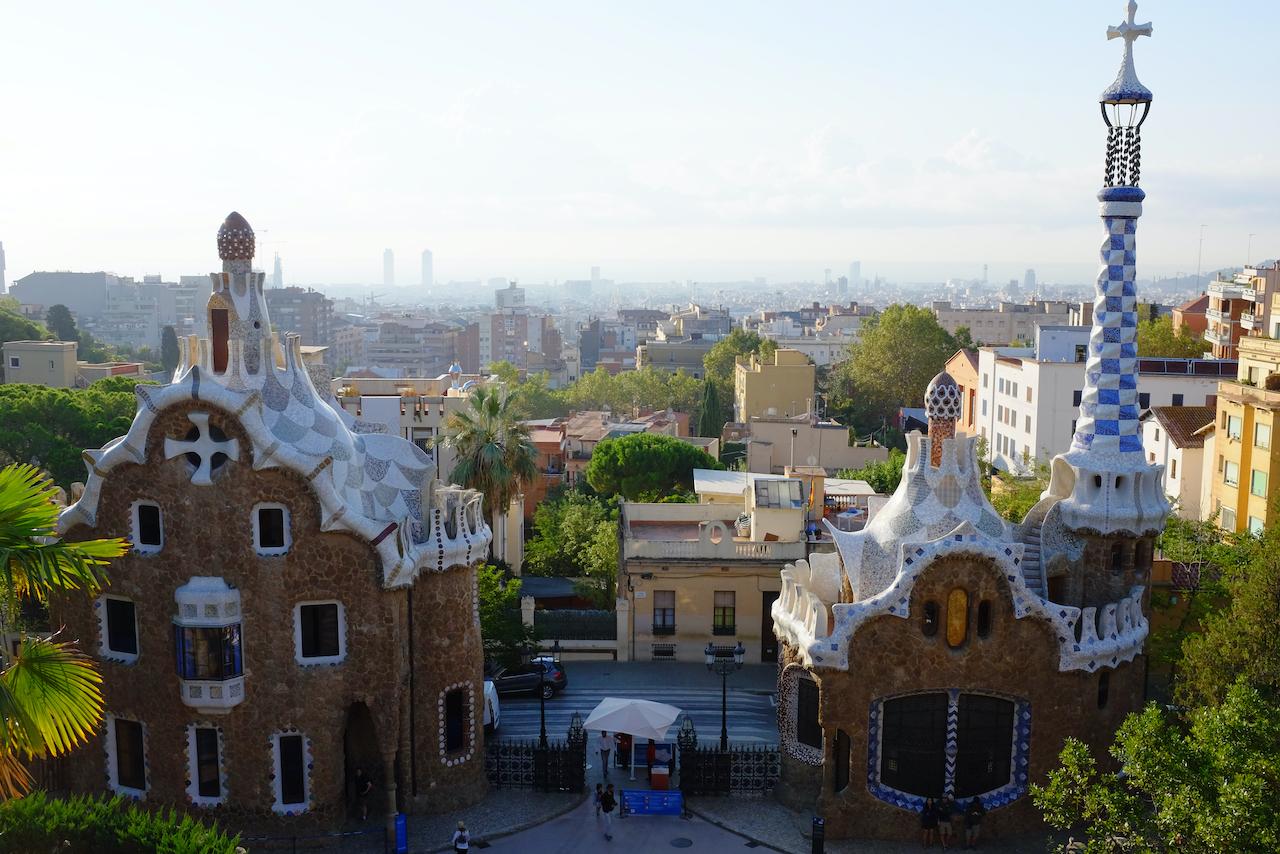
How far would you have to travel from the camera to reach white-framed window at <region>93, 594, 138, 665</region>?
25.3 m

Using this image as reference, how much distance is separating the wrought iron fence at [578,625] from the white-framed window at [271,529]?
1270 centimetres

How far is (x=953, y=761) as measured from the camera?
25.2 metres

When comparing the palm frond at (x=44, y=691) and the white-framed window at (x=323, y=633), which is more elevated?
the palm frond at (x=44, y=691)

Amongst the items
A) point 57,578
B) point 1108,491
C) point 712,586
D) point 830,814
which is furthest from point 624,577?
point 57,578

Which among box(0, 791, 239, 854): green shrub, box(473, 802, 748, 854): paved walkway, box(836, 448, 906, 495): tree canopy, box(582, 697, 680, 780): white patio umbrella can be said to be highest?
box(836, 448, 906, 495): tree canopy

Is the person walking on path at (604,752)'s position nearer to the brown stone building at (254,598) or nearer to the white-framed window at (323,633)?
the brown stone building at (254,598)

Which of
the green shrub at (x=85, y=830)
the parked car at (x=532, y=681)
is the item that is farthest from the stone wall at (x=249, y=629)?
the parked car at (x=532, y=681)

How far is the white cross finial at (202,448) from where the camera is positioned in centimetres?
2388

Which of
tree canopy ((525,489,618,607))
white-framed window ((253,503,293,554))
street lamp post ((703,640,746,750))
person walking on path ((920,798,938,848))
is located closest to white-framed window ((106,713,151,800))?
white-framed window ((253,503,293,554))

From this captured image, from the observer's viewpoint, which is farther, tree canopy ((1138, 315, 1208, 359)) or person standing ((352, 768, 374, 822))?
tree canopy ((1138, 315, 1208, 359))

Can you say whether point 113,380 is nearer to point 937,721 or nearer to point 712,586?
point 712,586

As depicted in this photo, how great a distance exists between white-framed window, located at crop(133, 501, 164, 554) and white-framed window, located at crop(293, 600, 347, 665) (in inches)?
128

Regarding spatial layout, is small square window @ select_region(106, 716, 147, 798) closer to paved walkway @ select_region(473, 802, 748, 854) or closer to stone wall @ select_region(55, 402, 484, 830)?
stone wall @ select_region(55, 402, 484, 830)

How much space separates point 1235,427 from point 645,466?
2394 centimetres
